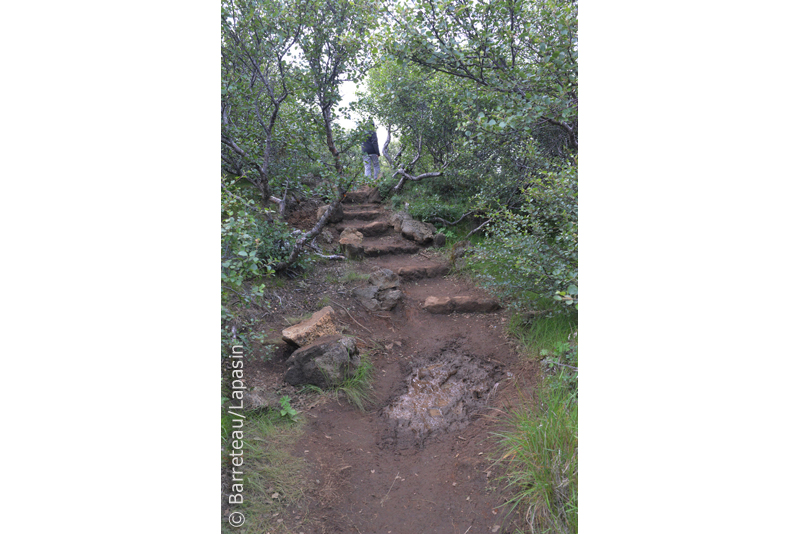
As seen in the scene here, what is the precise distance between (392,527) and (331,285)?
2.84 metres

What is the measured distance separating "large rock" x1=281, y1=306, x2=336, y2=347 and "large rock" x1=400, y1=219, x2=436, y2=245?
114 inches

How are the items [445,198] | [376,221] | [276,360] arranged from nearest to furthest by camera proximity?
1. [276,360]
2. [376,221]
3. [445,198]

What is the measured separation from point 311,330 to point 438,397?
116 centimetres

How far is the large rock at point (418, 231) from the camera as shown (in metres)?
5.96

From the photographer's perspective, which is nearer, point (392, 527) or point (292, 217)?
point (392, 527)

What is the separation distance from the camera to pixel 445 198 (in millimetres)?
7051

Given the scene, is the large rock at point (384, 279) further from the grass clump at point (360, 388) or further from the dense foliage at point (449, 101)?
the grass clump at point (360, 388)

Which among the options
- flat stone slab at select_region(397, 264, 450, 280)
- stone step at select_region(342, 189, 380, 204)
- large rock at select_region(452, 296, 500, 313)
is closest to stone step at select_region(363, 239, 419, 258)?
flat stone slab at select_region(397, 264, 450, 280)

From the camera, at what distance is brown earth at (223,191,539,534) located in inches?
72.4

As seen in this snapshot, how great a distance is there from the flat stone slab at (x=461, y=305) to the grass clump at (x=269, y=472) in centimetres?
213

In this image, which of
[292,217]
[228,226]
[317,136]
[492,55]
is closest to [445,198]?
[292,217]

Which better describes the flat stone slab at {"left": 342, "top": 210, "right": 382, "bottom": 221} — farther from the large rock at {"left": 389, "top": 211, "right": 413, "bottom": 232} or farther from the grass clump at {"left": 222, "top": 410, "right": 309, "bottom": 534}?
the grass clump at {"left": 222, "top": 410, "right": 309, "bottom": 534}

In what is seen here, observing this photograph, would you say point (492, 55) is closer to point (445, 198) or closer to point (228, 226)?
point (228, 226)

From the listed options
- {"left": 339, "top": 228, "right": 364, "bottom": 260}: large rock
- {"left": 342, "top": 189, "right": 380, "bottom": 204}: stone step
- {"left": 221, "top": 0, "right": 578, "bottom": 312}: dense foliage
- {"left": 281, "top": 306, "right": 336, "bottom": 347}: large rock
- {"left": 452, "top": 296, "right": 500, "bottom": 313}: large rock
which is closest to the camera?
{"left": 221, "top": 0, "right": 578, "bottom": 312}: dense foliage
